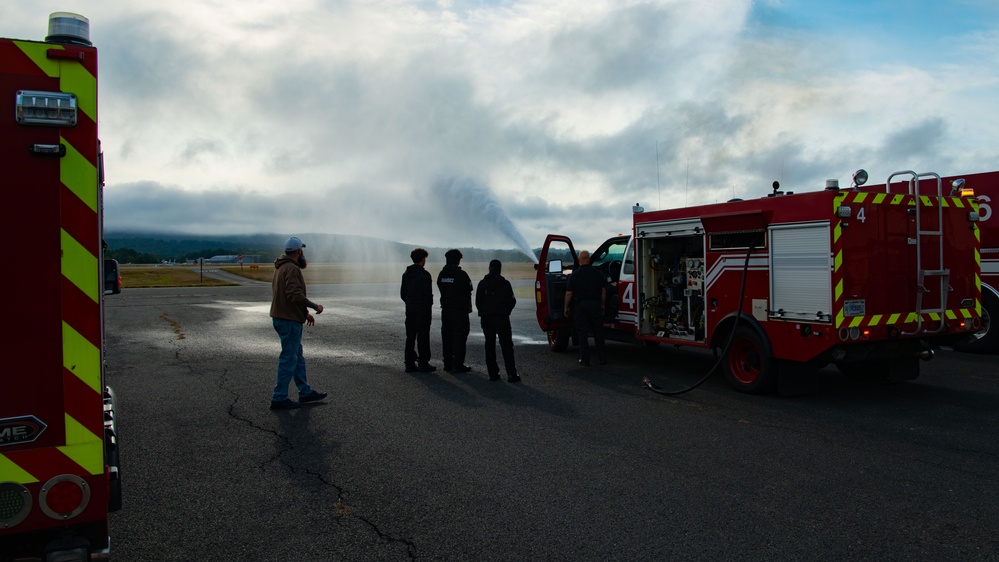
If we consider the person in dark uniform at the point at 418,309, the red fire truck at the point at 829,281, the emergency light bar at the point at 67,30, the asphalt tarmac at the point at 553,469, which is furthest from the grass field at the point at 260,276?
the emergency light bar at the point at 67,30

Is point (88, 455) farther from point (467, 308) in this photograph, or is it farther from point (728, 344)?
point (467, 308)

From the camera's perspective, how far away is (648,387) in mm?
8703

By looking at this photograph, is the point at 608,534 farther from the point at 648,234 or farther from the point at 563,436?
the point at 648,234

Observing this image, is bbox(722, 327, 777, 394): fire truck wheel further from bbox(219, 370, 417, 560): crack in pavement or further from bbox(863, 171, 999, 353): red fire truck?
bbox(863, 171, 999, 353): red fire truck

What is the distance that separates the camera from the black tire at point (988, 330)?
11.5 meters

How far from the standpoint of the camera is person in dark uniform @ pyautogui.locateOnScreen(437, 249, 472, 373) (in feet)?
32.8

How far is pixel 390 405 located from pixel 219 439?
6.53ft

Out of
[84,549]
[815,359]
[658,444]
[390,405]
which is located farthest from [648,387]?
[84,549]

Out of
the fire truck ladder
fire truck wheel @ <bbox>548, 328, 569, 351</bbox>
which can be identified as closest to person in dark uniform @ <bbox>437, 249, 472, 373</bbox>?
fire truck wheel @ <bbox>548, 328, 569, 351</bbox>

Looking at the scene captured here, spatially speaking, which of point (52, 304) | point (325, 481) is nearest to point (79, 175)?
point (52, 304)

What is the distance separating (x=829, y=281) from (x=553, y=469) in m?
4.08

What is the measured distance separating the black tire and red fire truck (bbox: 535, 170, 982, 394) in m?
3.56

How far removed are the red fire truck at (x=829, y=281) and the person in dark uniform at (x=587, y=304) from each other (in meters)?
1.41

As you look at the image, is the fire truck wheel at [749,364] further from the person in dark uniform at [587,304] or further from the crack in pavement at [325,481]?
the crack in pavement at [325,481]
